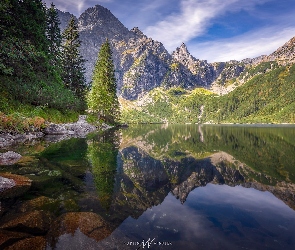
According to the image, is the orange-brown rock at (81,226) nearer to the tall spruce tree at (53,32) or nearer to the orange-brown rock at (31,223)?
the orange-brown rock at (31,223)

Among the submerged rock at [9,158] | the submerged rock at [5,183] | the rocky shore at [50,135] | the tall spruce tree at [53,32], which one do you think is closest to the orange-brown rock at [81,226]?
the submerged rock at [5,183]

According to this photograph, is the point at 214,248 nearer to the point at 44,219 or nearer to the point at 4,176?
the point at 44,219

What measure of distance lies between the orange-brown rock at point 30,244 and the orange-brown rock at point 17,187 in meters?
4.09

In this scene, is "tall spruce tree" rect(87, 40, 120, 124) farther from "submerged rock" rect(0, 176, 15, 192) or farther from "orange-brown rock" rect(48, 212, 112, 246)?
"orange-brown rock" rect(48, 212, 112, 246)

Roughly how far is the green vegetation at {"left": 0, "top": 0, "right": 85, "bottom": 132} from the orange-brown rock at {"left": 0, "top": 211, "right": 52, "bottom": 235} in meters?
22.1

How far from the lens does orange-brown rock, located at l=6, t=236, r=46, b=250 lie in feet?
19.7

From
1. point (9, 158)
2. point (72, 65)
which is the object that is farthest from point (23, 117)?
point (72, 65)

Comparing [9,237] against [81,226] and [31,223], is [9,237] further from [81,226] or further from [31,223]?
[81,226]

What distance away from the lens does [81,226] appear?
7449 millimetres

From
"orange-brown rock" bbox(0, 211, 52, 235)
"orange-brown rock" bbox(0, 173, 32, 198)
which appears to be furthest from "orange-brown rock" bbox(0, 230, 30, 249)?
"orange-brown rock" bbox(0, 173, 32, 198)

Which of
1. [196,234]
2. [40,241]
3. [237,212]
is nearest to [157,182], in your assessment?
[237,212]

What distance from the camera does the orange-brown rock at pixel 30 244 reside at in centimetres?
599

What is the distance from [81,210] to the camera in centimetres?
869

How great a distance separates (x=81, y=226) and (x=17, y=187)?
526 cm
